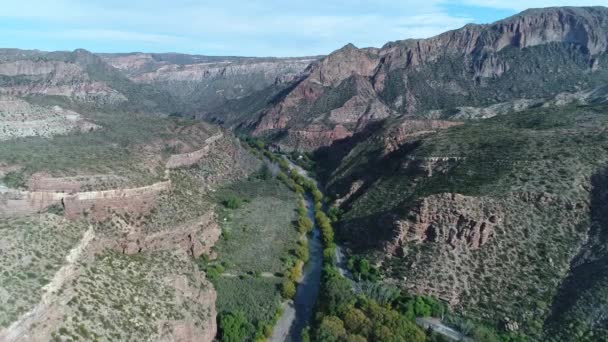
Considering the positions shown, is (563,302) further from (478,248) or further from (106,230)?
(106,230)

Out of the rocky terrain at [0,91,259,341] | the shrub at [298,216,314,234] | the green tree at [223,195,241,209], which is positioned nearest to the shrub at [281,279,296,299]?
the rocky terrain at [0,91,259,341]

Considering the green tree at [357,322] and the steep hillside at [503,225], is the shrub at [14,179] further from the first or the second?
the steep hillside at [503,225]

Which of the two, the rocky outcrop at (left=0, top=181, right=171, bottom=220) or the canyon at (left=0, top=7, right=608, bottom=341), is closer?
the canyon at (left=0, top=7, right=608, bottom=341)

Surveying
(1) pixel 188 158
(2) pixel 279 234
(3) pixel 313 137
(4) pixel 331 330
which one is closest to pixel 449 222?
(4) pixel 331 330

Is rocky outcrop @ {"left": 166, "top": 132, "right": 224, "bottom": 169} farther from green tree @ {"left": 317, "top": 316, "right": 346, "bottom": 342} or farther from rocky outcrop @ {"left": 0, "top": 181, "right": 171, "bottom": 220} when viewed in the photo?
green tree @ {"left": 317, "top": 316, "right": 346, "bottom": 342}

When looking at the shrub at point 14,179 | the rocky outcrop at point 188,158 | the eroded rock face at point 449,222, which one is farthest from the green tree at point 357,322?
the rocky outcrop at point 188,158

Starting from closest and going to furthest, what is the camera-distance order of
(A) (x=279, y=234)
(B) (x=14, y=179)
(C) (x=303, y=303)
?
(B) (x=14, y=179) < (C) (x=303, y=303) < (A) (x=279, y=234)

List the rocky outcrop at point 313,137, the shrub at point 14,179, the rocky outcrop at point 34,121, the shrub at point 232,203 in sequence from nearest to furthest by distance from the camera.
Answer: the shrub at point 14,179 → the rocky outcrop at point 34,121 → the shrub at point 232,203 → the rocky outcrop at point 313,137

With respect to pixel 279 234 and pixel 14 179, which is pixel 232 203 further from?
pixel 14 179
